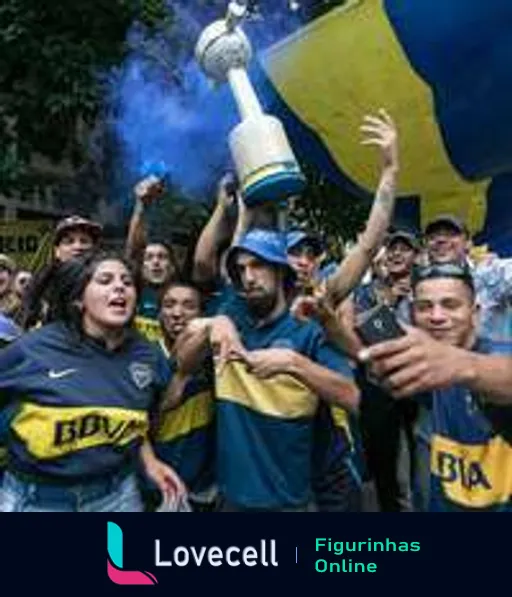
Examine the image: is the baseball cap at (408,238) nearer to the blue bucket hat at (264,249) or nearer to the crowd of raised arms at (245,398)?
the crowd of raised arms at (245,398)

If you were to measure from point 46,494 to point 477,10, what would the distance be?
2.41 meters

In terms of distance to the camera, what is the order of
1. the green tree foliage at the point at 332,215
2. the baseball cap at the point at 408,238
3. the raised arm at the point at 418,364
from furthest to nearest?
1. the green tree foliage at the point at 332,215
2. the baseball cap at the point at 408,238
3. the raised arm at the point at 418,364

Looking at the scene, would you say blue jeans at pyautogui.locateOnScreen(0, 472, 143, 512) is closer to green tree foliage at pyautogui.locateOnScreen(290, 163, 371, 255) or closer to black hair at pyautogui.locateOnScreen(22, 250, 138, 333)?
black hair at pyautogui.locateOnScreen(22, 250, 138, 333)

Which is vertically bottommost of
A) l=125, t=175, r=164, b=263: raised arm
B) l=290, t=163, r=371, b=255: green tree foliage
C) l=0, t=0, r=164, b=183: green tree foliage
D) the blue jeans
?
the blue jeans

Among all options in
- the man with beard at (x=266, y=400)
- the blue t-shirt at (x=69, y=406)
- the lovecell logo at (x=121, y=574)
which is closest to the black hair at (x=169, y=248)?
the man with beard at (x=266, y=400)

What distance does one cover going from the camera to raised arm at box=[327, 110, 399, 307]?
4746 mm

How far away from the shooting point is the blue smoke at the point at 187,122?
5.76 m

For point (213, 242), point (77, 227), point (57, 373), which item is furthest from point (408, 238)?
point (57, 373)

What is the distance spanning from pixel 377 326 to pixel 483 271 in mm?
1177

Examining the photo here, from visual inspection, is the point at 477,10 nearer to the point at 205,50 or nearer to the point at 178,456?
the point at 205,50

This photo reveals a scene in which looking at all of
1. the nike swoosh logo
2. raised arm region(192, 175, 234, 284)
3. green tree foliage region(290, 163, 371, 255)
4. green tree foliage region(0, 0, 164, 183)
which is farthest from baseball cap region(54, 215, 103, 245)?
green tree foliage region(0, 0, 164, 183)

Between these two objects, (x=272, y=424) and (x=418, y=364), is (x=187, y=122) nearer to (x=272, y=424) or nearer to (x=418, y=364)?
(x=272, y=424)

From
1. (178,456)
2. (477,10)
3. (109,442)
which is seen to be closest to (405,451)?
(178,456)

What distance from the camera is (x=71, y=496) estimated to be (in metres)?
4.28
